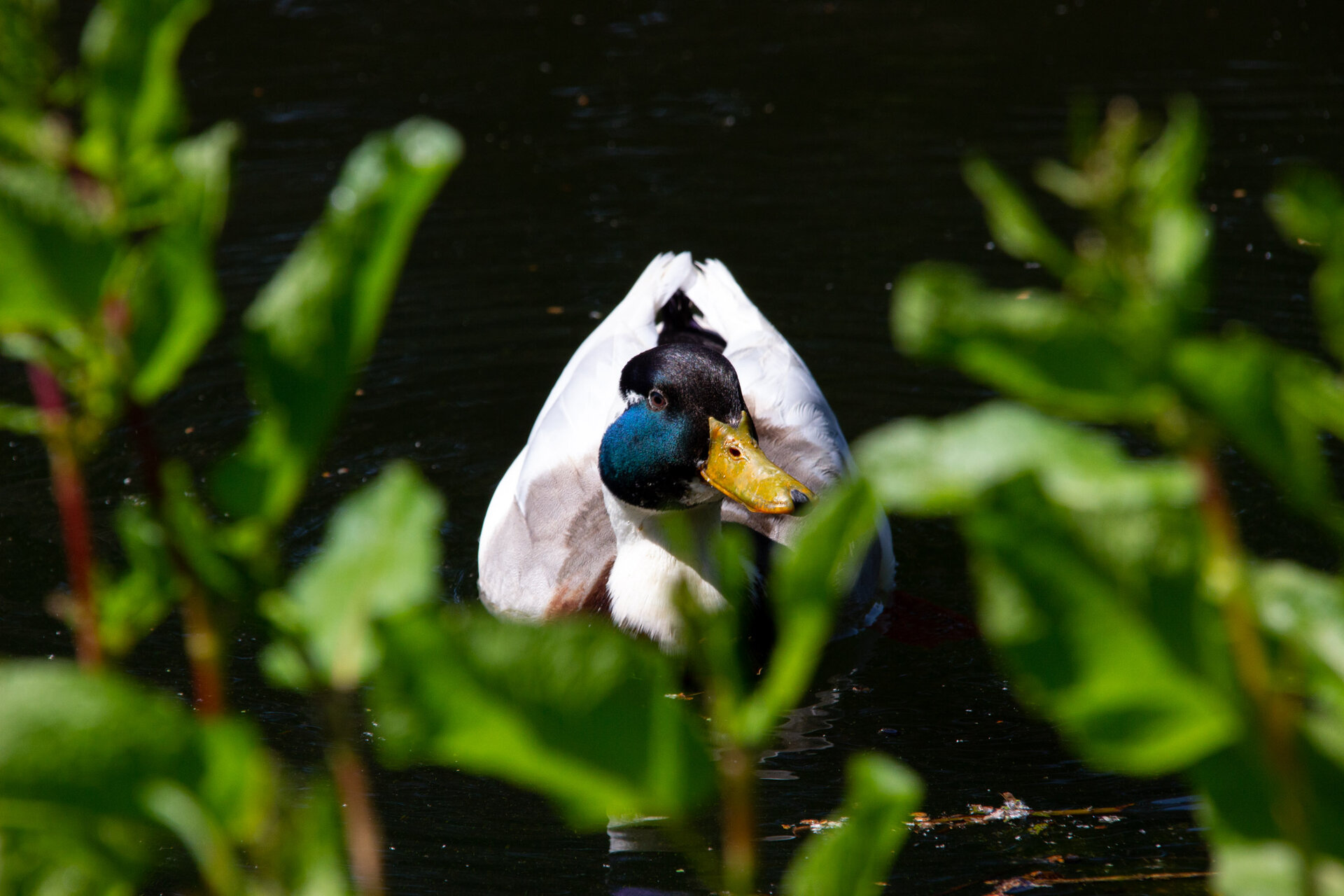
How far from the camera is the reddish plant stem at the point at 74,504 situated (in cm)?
72

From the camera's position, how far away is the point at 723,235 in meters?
7.86

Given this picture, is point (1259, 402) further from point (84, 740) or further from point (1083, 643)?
point (84, 740)

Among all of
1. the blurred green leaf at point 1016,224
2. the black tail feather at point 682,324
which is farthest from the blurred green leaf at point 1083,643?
the black tail feather at point 682,324

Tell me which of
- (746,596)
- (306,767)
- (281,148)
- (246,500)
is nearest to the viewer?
(246,500)

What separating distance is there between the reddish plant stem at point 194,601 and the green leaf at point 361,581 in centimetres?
3

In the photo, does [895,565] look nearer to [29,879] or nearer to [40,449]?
[40,449]

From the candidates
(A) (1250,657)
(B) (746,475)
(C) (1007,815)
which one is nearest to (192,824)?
(A) (1250,657)

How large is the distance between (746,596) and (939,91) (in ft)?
19.2

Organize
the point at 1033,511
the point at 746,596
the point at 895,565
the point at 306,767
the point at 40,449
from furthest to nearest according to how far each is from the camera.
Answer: the point at 40,449
the point at 895,565
the point at 746,596
the point at 306,767
the point at 1033,511

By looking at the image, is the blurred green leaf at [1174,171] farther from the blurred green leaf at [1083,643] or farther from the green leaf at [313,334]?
the green leaf at [313,334]

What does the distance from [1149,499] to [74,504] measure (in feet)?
1.76

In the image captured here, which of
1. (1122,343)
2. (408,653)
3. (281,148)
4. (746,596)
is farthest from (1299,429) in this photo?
(281,148)

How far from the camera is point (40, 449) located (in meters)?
6.02

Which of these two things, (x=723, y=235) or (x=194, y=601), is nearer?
(x=194, y=601)
